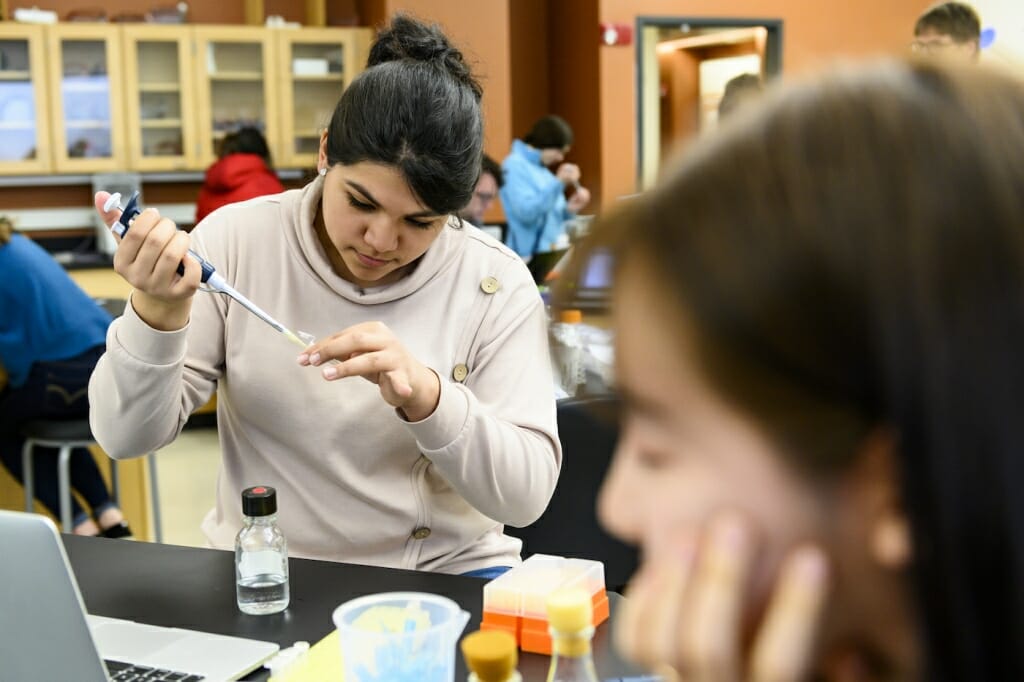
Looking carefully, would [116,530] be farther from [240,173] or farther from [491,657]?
[491,657]

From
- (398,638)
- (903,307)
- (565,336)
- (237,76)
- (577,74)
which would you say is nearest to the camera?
(903,307)

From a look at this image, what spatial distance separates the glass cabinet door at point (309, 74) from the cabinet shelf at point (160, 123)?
594 millimetres

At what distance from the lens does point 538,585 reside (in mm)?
1115

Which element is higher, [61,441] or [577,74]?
[577,74]

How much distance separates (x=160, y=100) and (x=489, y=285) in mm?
5082

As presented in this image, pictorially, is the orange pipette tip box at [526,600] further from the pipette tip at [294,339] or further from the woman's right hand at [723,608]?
the woman's right hand at [723,608]

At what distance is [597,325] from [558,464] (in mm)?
1032

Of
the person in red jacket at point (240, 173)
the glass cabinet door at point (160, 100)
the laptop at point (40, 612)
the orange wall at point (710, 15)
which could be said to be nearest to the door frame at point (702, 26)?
the orange wall at point (710, 15)

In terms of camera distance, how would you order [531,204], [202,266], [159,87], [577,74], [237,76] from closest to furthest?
[202,266] → [531,204] → [159,87] → [237,76] → [577,74]

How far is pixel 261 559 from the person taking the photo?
1.24 meters

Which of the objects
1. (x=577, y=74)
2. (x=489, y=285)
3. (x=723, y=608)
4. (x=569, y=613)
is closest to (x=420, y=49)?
(x=489, y=285)

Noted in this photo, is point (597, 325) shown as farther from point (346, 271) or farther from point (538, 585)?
point (346, 271)

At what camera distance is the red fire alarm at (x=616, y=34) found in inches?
258

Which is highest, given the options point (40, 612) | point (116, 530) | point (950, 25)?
point (950, 25)
